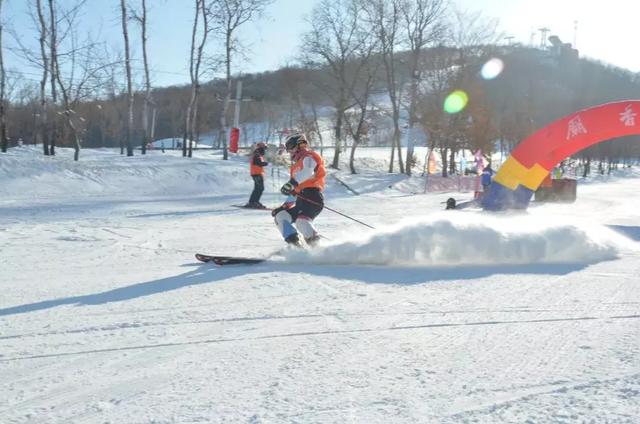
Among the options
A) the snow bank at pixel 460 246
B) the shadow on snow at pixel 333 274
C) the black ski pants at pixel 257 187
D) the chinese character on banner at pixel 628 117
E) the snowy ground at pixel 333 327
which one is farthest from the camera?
the black ski pants at pixel 257 187

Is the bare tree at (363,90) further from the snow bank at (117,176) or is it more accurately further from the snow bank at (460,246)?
the snow bank at (460,246)

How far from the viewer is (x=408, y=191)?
28.9 meters

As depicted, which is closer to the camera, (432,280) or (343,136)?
(432,280)

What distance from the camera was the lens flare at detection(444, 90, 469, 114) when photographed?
3575 centimetres

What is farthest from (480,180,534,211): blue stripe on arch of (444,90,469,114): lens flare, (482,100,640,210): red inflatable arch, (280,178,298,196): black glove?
(444,90,469,114): lens flare

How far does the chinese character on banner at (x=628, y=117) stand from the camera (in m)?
11.8

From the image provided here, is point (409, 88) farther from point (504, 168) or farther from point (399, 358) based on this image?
point (399, 358)

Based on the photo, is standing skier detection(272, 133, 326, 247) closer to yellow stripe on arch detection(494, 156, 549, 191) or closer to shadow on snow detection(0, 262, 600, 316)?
shadow on snow detection(0, 262, 600, 316)

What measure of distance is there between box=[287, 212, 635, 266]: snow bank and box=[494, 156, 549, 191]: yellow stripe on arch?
5607mm

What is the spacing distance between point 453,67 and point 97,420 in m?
37.3

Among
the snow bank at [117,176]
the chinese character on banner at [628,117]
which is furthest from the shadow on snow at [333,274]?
the snow bank at [117,176]

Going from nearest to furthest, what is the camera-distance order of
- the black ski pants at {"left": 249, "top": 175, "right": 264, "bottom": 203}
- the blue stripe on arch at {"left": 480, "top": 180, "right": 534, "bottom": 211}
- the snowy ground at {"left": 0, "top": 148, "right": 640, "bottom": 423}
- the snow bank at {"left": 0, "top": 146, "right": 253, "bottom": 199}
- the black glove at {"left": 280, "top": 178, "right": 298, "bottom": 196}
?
1. the snowy ground at {"left": 0, "top": 148, "right": 640, "bottom": 423}
2. the black glove at {"left": 280, "top": 178, "right": 298, "bottom": 196}
3. the blue stripe on arch at {"left": 480, "top": 180, "right": 534, "bottom": 211}
4. the black ski pants at {"left": 249, "top": 175, "right": 264, "bottom": 203}
5. the snow bank at {"left": 0, "top": 146, "right": 253, "bottom": 199}

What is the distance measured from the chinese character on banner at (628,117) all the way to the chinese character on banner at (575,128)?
744 mm

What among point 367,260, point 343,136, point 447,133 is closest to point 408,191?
point 447,133
